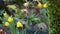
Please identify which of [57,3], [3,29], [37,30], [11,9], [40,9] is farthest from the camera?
[11,9]

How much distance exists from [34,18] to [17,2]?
3.05 feet

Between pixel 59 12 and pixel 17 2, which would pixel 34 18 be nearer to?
pixel 17 2

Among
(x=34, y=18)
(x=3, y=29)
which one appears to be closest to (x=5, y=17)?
(x=3, y=29)

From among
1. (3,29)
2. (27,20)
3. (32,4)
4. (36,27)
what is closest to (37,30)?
(36,27)

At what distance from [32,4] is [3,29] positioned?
3.02 ft

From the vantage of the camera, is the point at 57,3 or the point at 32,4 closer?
the point at 57,3

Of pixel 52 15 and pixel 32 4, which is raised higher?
pixel 52 15

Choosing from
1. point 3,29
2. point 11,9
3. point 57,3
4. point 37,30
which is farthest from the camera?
point 11,9

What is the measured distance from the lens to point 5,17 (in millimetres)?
3920

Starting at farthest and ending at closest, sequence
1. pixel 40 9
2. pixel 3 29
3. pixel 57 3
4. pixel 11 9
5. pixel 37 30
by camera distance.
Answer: pixel 11 9 < pixel 40 9 < pixel 3 29 < pixel 37 30 < pixel 57 3

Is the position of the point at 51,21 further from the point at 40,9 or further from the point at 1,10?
the point at 1,10

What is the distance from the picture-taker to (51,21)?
2.32 metres

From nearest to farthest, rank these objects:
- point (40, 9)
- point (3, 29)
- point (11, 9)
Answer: point (3, 29) < point (40, 9) < point (11, 9)

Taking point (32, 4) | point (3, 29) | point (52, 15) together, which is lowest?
point (3, 29)
